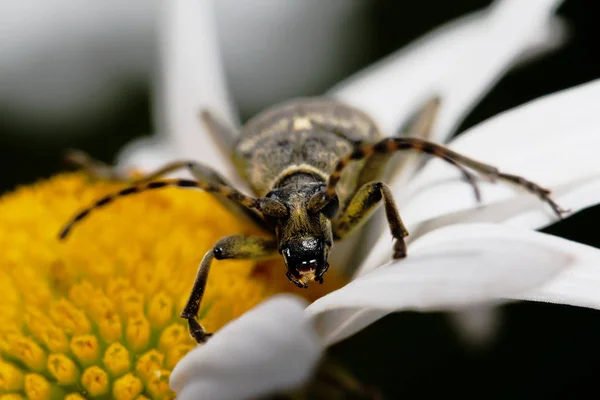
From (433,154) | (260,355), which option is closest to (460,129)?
(433,154)

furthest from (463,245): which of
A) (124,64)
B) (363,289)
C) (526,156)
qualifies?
(124,64)

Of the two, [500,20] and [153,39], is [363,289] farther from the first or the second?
[153,39]

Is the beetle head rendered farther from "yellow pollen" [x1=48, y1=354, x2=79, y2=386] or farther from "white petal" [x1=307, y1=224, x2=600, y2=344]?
"yellow pollen" [x1=48, y1=354, x2=79, y2=386]

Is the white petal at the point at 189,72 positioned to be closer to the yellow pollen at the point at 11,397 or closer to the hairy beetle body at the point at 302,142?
the hairy beetle body at the point at 302,142

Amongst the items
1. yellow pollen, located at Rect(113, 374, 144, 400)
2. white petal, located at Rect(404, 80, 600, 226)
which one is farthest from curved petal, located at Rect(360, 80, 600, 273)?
yellow pollen, located at Rect(113, 374, 144, 400)

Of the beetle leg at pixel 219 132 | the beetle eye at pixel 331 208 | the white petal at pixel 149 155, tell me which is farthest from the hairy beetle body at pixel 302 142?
the white petal at pixel 149 155

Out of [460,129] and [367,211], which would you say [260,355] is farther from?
[460,129]

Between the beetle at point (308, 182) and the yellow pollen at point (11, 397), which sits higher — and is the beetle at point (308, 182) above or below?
above
